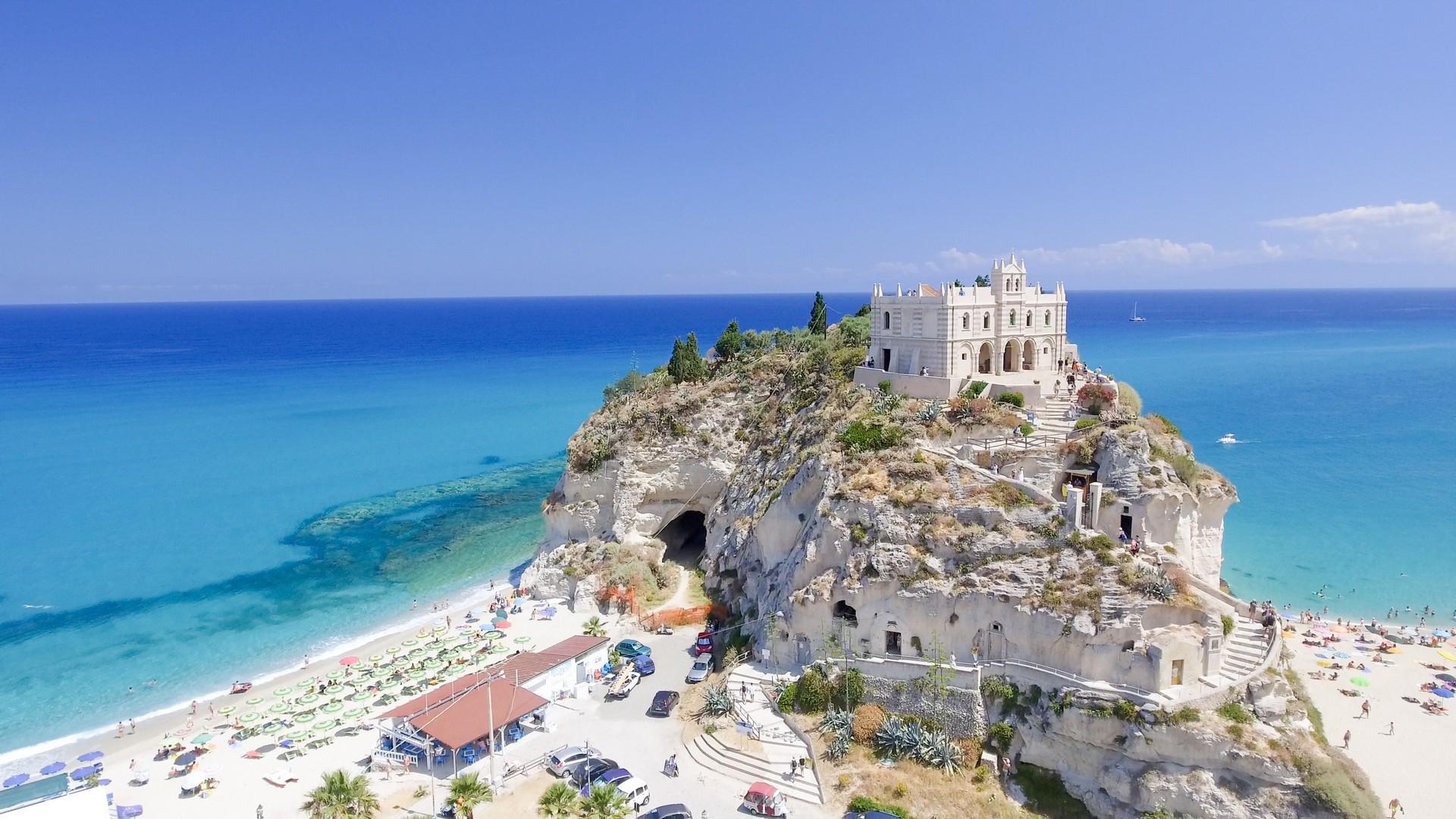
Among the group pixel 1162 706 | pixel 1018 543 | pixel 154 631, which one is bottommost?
pixel 154 631

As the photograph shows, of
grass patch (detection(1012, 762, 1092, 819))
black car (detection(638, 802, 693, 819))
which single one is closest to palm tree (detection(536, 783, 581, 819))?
black car (detection(638, 802, 693, 819))

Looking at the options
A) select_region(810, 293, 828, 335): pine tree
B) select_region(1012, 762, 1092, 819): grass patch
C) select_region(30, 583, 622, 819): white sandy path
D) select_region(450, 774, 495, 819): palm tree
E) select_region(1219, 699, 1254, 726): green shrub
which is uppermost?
select_region(810, 293, 828, 335): pine tree

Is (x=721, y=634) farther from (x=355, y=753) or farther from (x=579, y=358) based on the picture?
(x=579, y=358)

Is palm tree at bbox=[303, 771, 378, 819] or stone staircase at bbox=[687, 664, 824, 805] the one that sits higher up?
palm tree at bbox=[303, 771, 378, 819]

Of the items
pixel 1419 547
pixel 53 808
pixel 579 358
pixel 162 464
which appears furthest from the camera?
pixel 579 358

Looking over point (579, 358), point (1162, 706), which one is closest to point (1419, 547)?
point (1162, 706)

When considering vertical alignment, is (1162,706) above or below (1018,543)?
below

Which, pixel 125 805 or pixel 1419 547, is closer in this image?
pixel 125 805

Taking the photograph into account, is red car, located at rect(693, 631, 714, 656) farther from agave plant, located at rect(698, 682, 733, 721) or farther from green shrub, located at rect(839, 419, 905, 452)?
green shrub, located at rect(839, 419, 905, 452)
